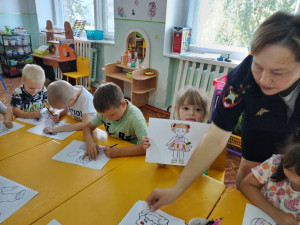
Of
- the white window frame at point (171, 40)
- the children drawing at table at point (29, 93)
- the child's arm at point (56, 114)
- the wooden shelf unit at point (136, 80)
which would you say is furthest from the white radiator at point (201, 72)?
the children drawing at table at point (29, 93)

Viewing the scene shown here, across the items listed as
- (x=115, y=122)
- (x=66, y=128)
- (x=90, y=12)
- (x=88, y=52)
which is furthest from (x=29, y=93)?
(x=90, y=12)

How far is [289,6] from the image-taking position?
235 centimetres

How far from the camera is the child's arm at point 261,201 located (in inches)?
30.5

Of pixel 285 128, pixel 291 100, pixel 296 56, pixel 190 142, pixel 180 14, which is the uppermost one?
pixel 180 14

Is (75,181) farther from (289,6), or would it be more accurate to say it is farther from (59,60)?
(59,60)

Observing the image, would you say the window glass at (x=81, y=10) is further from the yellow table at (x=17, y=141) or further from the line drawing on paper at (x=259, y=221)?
the line drawing on paper at (x=259, y=221)

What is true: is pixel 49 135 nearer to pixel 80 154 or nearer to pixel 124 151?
pixel 80 154

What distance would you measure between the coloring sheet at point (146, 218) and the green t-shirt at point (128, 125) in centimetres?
53

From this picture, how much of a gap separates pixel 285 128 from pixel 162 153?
0.54 m

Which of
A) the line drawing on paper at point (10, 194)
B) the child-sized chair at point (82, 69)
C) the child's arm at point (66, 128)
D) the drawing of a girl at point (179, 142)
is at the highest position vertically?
the drawing of a girl at point (179, 142)

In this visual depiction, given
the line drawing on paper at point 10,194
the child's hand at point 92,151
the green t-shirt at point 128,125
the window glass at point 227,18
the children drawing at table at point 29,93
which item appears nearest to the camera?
the line drawing on paper at point 10,194

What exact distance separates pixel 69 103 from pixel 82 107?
127 millimetres

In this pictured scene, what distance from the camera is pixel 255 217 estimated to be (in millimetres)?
810

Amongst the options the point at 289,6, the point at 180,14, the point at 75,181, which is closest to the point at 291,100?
the point at 75,181
